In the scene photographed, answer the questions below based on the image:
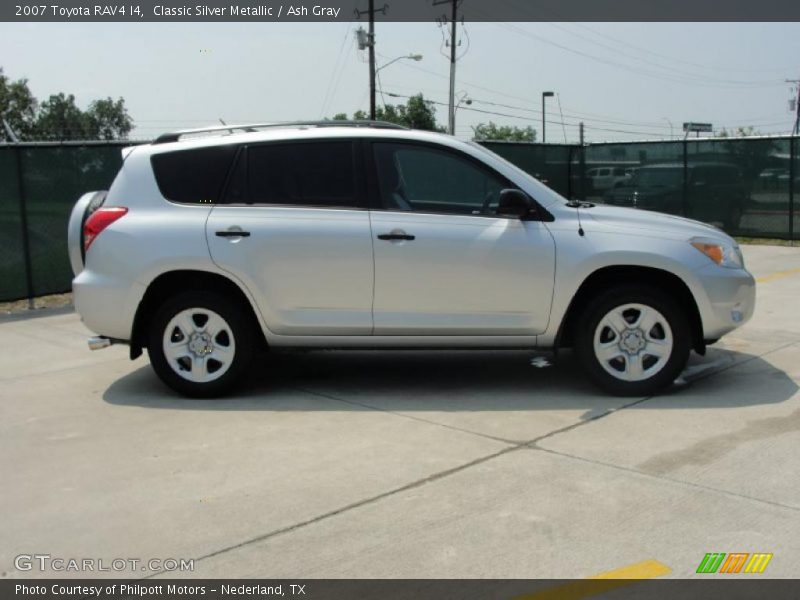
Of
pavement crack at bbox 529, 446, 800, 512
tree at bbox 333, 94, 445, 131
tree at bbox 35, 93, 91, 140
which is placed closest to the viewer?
pavement crack at bbox 529, 446, 800, 512

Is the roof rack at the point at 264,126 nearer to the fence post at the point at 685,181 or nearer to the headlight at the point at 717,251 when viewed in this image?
the headlight at the point at 717,251

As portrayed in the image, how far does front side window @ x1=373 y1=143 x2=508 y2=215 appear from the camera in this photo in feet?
19.9

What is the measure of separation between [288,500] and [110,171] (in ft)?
26.4

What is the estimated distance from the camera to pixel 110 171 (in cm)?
1111

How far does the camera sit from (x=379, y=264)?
5.89 meters

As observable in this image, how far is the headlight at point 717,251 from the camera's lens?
5961mm

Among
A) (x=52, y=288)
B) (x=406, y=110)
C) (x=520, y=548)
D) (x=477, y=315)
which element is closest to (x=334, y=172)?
(x=477, y=315)

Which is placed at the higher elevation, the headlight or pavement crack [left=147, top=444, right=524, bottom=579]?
the headlight

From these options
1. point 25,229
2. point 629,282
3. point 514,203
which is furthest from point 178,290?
point 25,229

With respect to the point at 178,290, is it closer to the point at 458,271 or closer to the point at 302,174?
the point at 302,174

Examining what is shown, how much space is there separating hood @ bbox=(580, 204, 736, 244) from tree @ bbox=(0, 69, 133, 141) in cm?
6705

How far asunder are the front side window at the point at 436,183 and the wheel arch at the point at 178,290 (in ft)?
4.19

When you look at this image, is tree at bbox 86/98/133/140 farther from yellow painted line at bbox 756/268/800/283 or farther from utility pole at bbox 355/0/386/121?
yellow painted line at bbox 756/268/800/283
